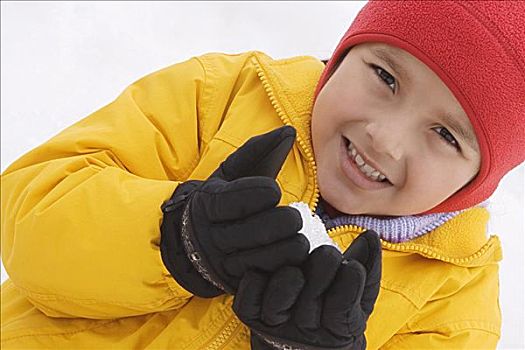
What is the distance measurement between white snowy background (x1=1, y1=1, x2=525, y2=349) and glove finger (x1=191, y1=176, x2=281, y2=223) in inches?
32.4

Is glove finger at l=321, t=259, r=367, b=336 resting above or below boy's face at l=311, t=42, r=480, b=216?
below

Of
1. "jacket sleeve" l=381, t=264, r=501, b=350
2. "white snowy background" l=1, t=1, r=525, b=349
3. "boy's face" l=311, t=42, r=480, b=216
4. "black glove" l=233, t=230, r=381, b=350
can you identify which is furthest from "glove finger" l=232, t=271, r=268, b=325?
"white snowy background" l=1, t=1, r=525, b=349

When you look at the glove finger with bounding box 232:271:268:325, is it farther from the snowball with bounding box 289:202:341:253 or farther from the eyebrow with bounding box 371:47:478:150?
the eyebrow with bounding box 371:47:478:150

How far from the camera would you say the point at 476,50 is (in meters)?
0.83

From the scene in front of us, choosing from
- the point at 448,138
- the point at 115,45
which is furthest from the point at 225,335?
the point at 115,45

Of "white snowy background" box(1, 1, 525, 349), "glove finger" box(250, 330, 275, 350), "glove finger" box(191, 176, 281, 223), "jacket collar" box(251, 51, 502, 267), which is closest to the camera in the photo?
"glove finger" box(191, 176, 281, 223)

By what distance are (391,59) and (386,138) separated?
0.30 feet

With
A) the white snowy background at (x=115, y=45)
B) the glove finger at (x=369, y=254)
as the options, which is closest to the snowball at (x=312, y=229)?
the glove finger at (x=369, y=254)

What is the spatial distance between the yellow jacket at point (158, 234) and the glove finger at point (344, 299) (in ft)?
0.64

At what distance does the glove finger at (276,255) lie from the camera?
0.74 meters

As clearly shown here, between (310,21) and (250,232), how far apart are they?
1101 millimetres

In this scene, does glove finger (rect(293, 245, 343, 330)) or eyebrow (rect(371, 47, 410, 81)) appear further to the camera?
eyebrow (rect(371, 47, 410, 81))

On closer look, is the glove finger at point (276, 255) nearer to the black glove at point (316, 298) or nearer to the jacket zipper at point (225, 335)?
the black glove at point (316, 298)

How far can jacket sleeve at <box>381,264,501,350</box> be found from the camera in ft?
3.34
